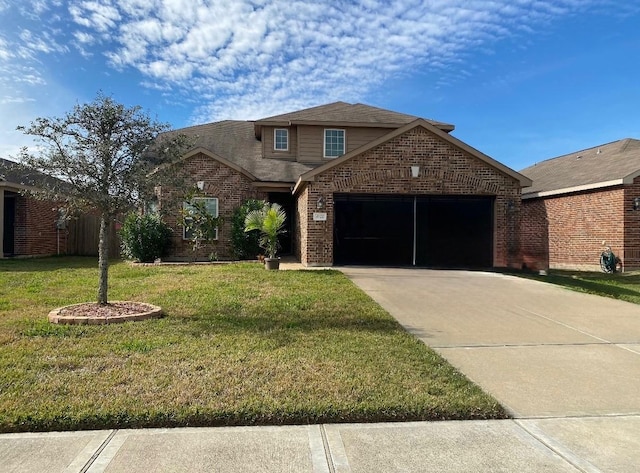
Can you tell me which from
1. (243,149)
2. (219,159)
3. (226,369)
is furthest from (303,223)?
(226,369)

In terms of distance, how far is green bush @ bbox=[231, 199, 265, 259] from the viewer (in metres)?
16.3

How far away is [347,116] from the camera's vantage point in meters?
20.2

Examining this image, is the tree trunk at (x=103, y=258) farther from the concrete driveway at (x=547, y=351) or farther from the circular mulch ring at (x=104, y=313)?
the concrete driveway at (x=547, y=351)

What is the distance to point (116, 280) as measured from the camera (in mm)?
11352

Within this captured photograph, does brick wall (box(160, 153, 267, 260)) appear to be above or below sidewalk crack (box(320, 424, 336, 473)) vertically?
above

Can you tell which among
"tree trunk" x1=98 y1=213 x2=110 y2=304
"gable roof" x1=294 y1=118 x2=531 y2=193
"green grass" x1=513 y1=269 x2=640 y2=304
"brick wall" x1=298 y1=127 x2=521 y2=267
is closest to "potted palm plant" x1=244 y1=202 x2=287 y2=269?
"brick wall" x1=298 y1=127 x2=521 y2=267

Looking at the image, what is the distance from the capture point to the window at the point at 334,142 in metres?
20.0

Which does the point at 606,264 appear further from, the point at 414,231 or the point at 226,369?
the point at 226,369

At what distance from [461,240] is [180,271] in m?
9.39

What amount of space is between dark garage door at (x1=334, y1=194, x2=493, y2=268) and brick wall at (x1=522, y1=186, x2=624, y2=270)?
2.18m

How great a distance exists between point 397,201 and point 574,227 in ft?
24.4

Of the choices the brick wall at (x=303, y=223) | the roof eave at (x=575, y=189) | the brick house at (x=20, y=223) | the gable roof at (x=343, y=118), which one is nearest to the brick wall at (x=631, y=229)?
the roof eave at (x=575, y=189)

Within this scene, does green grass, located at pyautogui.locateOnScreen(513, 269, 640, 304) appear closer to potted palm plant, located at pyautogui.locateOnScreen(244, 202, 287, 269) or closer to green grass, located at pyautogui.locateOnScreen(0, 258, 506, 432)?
green grass, located at pyautogui.locateOnScreen(0, 258, 506, 432)

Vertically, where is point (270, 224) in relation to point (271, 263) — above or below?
above
